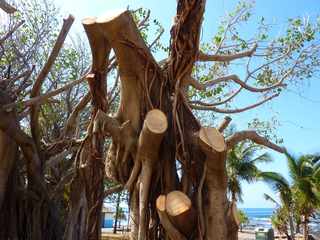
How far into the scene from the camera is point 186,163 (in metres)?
2.38

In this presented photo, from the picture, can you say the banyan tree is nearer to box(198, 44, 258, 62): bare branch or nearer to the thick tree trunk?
box(198, 44, 258, 62): bare branch

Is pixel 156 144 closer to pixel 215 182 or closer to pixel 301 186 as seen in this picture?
pixel 215 182

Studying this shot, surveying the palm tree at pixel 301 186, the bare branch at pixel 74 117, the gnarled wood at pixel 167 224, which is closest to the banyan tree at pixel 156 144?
the gnarled wood at pixel 167 224

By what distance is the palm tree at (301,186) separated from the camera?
11.0 metres

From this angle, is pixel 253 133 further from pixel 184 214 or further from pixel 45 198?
pixel 45 198

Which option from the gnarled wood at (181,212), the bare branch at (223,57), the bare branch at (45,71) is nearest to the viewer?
the gnarled wood at (181,212)

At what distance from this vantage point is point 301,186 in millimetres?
11203

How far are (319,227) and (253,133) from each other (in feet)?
37.2

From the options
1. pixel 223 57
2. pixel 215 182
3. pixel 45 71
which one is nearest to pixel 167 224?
pixel 215 182

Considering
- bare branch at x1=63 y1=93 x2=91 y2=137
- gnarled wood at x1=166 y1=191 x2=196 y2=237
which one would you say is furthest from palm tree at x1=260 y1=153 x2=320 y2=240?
gnarled wood at x1=166 y1=191 x2=196 y2=237

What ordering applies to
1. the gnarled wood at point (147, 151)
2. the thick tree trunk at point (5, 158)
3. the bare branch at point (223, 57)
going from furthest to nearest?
1. the thick tree trunk at point (5, 158)
2. the bare branch at point (223, 57)
3. the gnarled wood at point (147, 151)

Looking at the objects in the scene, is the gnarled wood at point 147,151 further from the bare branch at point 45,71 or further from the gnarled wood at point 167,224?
the bare branch at point 45,71

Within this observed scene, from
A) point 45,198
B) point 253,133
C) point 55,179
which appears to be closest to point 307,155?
point 55,179

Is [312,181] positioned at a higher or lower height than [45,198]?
higher
